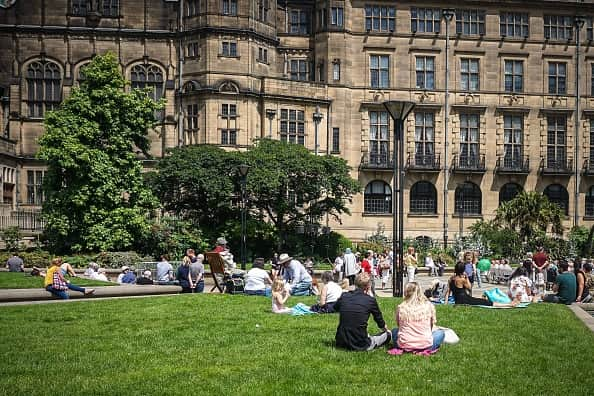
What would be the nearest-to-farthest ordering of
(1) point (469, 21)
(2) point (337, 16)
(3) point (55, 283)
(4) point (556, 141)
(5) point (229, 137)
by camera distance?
(3) point (55, 283), (5) point (229, 137), (2) point (337, 16), (1) point (469, 21), (4) point (556, 141)

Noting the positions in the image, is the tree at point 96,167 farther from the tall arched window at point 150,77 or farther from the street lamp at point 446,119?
the street lamp at point 446,119

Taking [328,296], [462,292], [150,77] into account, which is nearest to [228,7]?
[150,77]

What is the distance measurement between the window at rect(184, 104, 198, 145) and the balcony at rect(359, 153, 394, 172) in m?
12.2

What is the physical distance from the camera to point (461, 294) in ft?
81.6

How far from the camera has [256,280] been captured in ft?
93.3

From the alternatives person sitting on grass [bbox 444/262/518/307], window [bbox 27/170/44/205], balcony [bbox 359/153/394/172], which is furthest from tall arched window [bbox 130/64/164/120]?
person sitting on grass [bbox 444/262/518/307]

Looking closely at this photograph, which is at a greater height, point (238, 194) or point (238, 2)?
point (238, 2)

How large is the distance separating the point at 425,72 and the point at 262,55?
1240 cm

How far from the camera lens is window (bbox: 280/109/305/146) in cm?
5997

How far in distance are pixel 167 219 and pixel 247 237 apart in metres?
4.92

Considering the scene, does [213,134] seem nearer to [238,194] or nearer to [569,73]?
[238,194]

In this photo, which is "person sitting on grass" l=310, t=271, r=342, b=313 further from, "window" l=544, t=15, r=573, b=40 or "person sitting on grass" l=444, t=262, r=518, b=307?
"window" l=544, t=15, r=573, b=40

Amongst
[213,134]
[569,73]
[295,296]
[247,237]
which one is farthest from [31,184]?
[569,73]

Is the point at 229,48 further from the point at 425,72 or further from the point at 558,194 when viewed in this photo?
the point at 558,194
